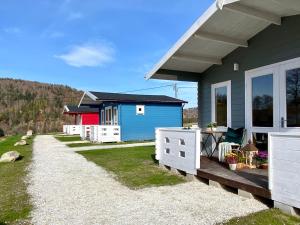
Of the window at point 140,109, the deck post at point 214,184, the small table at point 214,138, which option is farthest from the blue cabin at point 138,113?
the deck post at point 214,184

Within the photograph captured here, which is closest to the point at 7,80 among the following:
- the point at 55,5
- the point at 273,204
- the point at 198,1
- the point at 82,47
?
the point at 82,47

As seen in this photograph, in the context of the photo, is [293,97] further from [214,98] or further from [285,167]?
[214,98]

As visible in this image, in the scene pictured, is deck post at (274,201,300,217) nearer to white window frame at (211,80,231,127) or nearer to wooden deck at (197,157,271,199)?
wooden deck at (197,157,271,199)

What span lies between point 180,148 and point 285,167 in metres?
2.76

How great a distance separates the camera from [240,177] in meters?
4.97

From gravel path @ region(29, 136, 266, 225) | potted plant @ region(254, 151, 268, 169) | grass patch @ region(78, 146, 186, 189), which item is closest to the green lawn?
gravel path @ region(29, 136, 266, 225)

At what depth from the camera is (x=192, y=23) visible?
19.9ft

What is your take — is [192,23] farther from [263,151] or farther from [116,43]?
[116,43]

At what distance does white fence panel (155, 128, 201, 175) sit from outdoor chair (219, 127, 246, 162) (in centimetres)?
93

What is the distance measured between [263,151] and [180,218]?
3.06m

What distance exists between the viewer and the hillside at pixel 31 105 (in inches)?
1507

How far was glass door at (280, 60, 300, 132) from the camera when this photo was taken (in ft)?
17.7

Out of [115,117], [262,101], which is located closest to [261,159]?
[262,101]

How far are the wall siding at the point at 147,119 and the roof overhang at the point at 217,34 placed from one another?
9379 millimetres
